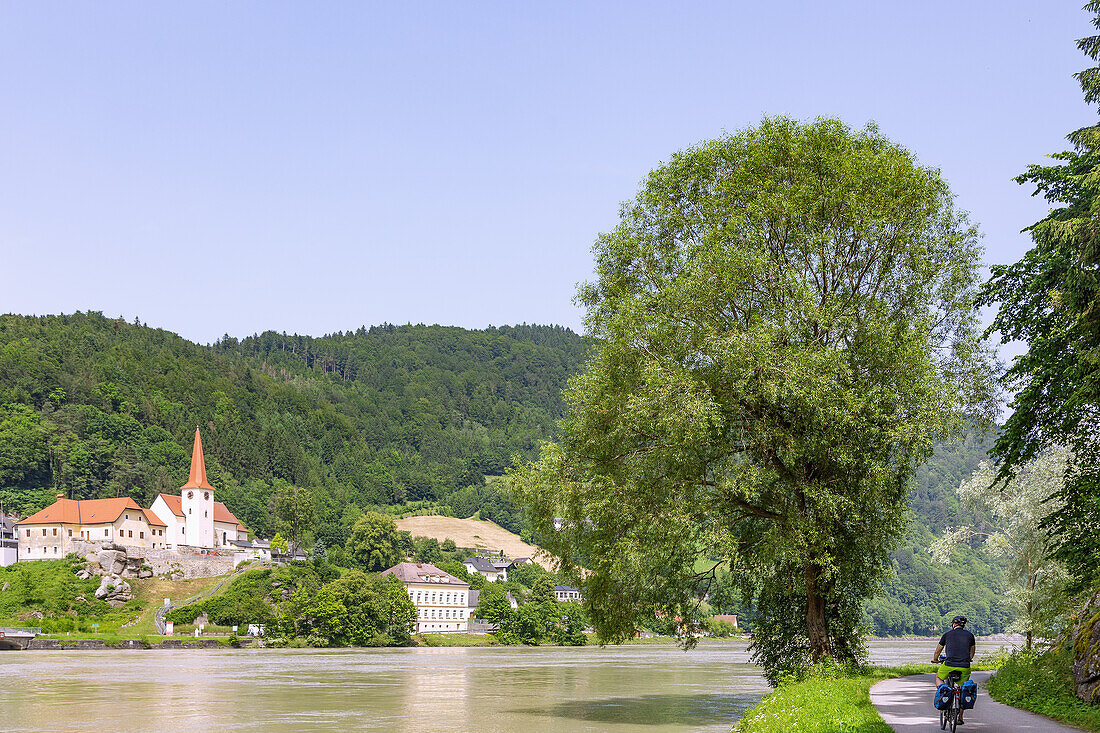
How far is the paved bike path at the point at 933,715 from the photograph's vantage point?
51.8ft

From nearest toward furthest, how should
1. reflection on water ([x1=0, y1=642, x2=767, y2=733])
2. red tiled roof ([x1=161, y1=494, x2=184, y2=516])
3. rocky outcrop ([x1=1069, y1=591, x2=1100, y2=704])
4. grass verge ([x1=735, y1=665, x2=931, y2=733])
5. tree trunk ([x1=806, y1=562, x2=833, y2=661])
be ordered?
grass verge ([x1=735, y1=665, x2=931, y2=733])
rocky outcrop ([x1=1069, y1=591, x2=1100, y2=704])
tree trunk ([x1=806, y1=562, x2=833, y2=661])
reflection on water ([x1=0, y1=642, x2=767, y2=733])
red tiled roof ([x1=161, y1=494, x2=184, y2=516])

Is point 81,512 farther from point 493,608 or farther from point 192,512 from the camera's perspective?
point 493,608

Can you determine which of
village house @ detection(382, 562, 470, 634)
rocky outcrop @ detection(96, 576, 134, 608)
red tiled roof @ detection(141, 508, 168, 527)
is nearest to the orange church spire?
red tiled roof @ detection(141, 508, 168, 527)

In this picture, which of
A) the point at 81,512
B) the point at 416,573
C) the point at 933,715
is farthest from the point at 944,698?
the point at 81,512

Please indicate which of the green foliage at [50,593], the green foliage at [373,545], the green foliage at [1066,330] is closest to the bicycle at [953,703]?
the green foliage at [1066,330]

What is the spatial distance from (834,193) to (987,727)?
52.1 feet

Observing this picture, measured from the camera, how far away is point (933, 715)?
18.2 m

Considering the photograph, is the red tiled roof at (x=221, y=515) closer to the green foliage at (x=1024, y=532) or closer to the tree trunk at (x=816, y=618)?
the green foliage at (x=1024, y=532)

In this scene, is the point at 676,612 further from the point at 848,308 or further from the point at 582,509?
the point at 848,308

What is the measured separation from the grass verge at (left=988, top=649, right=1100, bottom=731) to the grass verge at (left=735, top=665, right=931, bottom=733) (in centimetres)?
274

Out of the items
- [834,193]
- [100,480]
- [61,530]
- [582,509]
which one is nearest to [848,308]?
[834,193]

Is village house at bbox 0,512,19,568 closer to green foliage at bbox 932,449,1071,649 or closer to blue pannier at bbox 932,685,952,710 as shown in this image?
green foliage at bbox 932,449,1071,649

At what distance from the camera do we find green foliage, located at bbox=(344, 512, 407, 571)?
160250 mm

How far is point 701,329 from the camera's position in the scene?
2786 centimetres
